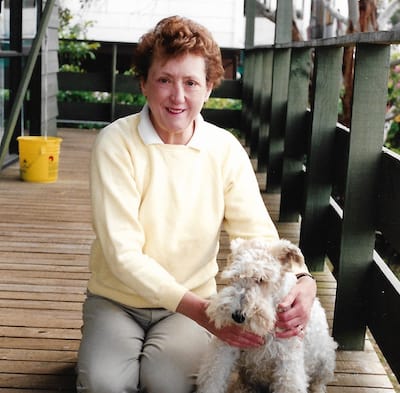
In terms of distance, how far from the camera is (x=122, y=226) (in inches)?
76.1

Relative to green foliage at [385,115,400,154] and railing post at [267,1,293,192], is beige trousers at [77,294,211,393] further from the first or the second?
green foliage at [385,115,400,154]

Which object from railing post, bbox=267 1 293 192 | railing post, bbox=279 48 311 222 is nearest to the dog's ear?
railing post, bbox=279 48 311 222

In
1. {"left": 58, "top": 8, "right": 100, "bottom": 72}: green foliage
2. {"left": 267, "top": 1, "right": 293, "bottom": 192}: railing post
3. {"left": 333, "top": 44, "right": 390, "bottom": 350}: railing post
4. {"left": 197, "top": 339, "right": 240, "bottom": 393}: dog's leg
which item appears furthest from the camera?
{"left": 58, "top": 8, "right": 100, "bottom": 72}: green foliage

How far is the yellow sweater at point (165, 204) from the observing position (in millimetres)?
1943

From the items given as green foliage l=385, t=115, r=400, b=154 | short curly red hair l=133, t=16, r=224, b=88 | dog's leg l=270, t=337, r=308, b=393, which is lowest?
dog's leg l=270, t=337, r=308, b=393

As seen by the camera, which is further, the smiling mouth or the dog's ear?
the smiling mouth

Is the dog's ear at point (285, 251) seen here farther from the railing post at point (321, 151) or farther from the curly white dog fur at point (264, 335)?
the railing post at point (321, 151)

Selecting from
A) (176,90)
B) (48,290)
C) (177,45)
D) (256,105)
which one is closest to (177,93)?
(176,90)

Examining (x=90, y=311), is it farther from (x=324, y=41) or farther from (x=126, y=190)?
(x=324, y=41)

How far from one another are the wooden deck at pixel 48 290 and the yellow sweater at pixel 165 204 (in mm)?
387

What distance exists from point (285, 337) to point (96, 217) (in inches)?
21.9

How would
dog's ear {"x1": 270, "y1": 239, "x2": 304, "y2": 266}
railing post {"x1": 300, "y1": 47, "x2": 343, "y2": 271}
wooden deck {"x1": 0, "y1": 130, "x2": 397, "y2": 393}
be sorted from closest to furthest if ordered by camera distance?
dog's ear {"x1": 270, "y1": 239, "x2": 304, "y2": 266} < wooden deck {"x1": 0, "y1": 130, "x2": 397, "y2": 393} < railing post {"x1": 300, "y1": 47, "x2": 343, "y2": 271}

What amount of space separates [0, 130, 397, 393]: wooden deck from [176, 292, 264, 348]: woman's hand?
525 millimetres

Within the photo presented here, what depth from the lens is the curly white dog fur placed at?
1.65m
